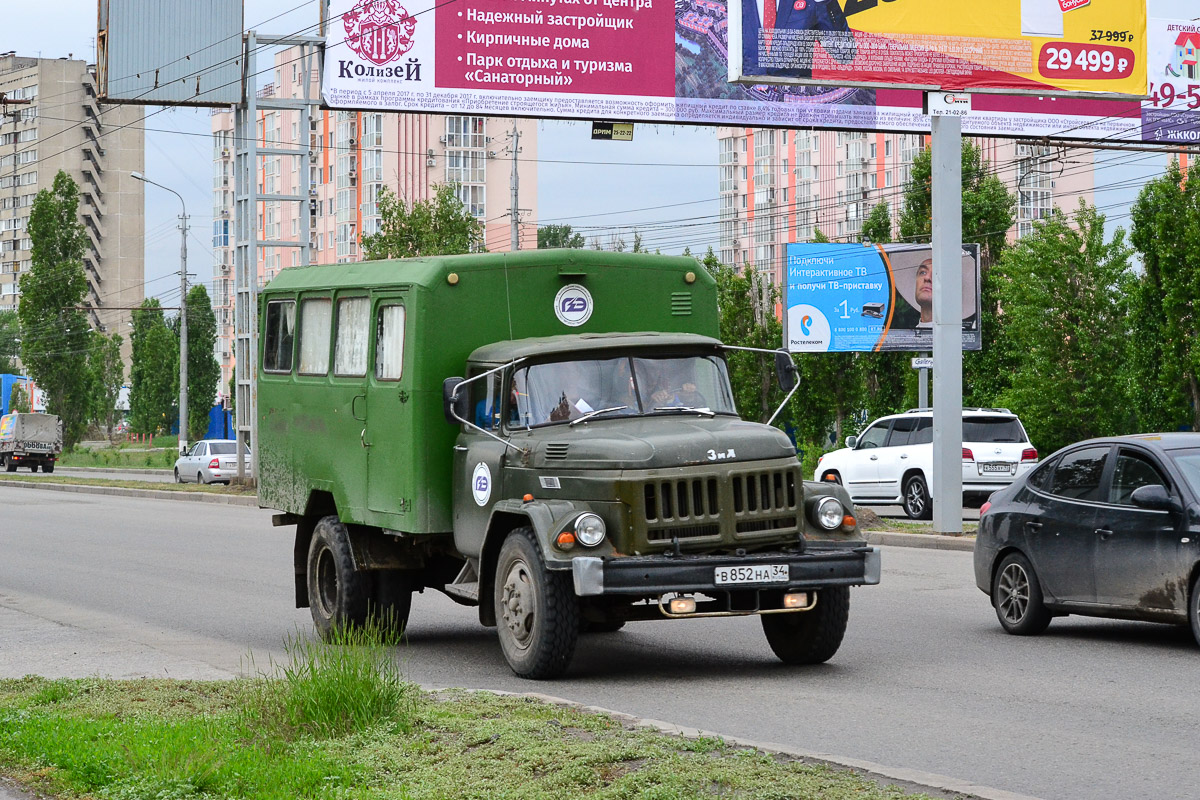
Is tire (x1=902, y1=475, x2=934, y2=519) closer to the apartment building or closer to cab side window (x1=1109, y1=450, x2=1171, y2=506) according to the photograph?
cab side window (x1=1109, y1=450, x2=1171, y2=506)

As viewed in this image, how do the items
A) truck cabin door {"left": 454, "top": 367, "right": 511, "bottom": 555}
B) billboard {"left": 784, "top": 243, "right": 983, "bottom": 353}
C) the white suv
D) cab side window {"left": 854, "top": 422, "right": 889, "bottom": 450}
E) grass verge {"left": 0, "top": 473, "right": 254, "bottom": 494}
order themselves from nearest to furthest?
1. truck cabin door {"left": 454, "top": 367, "right": 511, "bottom": 555}
2. the white suv
3. cab side window {"left": 854, "top": 422, "right": 889, "bottom": 450}
4. grass verge {"left": 0, "top": 473, "right": 254, "bottom": 494}
5. billboard {"left": 784, "top": 243, "right": 983, "bottom": 353}

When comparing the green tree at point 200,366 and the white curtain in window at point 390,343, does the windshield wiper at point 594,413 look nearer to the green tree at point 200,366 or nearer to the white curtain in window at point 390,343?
the white curtain in window at point 390,343

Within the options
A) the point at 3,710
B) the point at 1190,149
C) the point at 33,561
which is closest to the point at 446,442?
the point at 3,710

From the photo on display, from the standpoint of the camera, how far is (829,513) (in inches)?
410

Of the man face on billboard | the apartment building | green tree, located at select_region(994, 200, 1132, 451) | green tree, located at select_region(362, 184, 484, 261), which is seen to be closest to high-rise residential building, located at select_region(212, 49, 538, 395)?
the apartment building

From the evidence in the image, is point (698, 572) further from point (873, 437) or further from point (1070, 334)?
point (1070, 334)

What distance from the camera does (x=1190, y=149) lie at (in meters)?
33.9

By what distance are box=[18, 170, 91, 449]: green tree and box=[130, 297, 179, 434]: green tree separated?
55.7 ft

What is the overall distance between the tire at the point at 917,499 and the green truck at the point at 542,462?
16.5 meters

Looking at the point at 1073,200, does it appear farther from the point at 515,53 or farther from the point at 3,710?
the point at 3,710

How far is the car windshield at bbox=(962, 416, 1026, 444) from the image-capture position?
2723 centimetres

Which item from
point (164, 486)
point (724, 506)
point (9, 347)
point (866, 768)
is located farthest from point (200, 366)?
point (866, 768)

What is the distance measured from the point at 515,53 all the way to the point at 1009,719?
2234 centimetres

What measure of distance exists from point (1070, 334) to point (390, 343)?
27.1 metres
